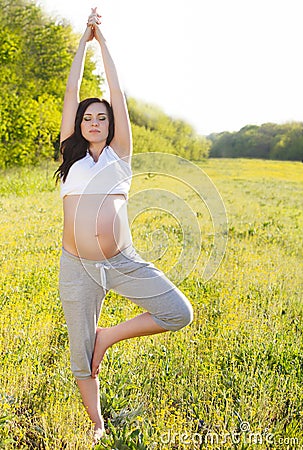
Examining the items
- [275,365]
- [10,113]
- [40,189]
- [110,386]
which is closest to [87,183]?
[110,386]

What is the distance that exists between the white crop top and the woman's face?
0.11 metres

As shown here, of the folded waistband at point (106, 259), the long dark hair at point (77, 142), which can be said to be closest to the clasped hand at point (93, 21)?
the long dark hair at point (77, 142)

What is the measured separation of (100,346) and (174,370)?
909 mm

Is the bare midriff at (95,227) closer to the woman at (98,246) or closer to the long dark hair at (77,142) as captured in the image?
the woman at (98,246)

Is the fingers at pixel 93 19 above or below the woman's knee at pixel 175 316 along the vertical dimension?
above

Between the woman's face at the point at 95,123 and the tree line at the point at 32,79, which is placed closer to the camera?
the woman's face at the point at 95,123

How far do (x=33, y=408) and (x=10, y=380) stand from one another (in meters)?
0.30

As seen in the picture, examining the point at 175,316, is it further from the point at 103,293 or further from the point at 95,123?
the point at 95,123

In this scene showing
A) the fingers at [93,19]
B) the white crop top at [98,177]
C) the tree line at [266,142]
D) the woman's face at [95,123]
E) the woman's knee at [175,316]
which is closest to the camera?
the woman's knee at [175,316]

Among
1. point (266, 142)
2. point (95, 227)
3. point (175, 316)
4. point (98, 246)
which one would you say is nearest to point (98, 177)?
point (95, 227)

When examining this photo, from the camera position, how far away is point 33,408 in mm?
3650

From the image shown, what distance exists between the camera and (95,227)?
3420 millimetres

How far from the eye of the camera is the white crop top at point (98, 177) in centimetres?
343

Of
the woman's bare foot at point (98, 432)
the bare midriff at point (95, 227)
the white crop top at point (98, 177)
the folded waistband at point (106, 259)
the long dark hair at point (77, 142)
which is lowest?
the woman's bare foot at point (98, 432)
